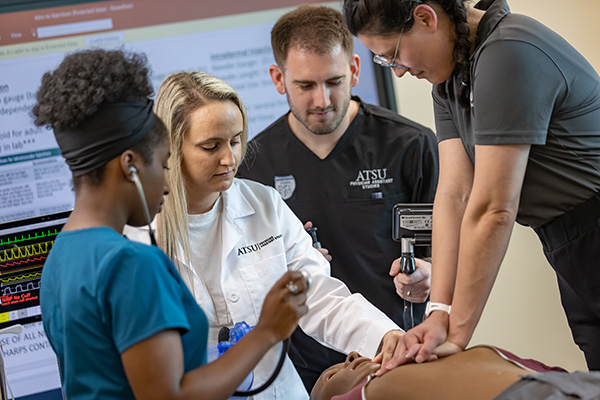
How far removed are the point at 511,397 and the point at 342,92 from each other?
1462 millimetres

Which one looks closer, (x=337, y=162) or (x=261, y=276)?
(x=261, y=276)

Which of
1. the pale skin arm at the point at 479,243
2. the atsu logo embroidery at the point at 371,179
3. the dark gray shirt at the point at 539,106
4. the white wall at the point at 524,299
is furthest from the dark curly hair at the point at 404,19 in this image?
the white wall at the point at 524,299

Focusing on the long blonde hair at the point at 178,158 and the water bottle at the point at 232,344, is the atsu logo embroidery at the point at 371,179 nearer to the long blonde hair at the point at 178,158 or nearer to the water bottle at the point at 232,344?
the long blonde hair at the point at 178,158

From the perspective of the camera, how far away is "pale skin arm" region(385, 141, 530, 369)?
137 cm

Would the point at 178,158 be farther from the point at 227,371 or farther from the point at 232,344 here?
the point at 227,371

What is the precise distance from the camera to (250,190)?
2.02 metres

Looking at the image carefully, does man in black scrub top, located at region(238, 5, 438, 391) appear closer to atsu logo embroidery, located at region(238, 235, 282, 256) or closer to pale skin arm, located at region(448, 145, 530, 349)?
atsu logo embroidery, located at region(238, 235, 282, 256)

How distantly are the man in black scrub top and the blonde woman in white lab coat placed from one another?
1.58 ft

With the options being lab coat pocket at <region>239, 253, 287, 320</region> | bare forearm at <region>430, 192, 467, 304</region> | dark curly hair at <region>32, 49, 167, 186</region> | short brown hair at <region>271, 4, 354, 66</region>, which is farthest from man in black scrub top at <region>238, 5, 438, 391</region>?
dark curly hair at <region>32, 49, 167, 186</region>

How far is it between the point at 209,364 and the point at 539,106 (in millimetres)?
827

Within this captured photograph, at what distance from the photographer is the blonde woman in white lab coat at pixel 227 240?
1765mm

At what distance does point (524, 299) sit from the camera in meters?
3.61

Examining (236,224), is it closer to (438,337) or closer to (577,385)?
(438,337)

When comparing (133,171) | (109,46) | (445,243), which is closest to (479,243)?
(445,243)
